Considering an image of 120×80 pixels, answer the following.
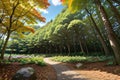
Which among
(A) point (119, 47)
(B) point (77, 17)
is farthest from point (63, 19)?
(A) point (119, 47)

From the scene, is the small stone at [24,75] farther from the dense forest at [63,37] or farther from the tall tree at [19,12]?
the tall tree at [19,12]

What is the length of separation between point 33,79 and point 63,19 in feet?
58.3

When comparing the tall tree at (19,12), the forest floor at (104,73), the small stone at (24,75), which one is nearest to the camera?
the small stone at (24,75)

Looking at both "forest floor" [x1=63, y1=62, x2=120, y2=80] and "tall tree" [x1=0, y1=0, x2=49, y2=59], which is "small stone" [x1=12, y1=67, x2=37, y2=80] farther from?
"tall tree" [x1=0, y1=0, x2=49, y2=59]

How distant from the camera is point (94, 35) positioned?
88.0ft

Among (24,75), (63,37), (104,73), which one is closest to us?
(24,75)

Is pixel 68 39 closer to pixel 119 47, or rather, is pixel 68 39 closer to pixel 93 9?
pixel 93 9

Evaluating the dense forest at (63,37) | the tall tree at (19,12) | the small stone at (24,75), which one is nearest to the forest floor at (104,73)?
the dense forest at (63,37)

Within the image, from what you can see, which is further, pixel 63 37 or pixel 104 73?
pixel 63 37

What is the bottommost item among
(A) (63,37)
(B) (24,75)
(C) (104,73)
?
(C) (104,73)

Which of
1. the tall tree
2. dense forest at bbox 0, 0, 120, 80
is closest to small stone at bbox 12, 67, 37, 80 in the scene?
dense forest at bbox 0, 0, 120, 80

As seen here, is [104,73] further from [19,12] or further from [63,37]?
[63,37]

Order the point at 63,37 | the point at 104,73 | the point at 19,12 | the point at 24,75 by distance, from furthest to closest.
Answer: the point at 63,37
the point at 19,12
the point at 104,73
the point at 24,75

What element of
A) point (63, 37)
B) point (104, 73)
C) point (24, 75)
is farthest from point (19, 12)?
point (63, 37)
